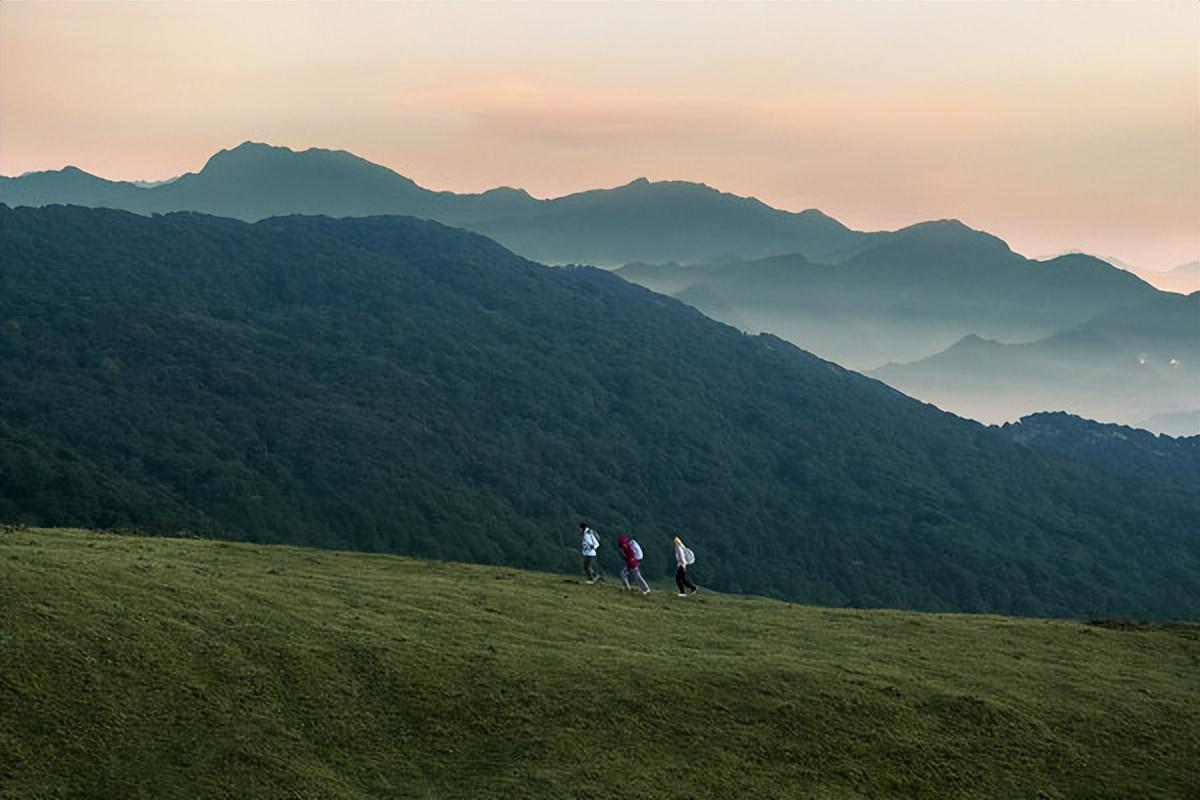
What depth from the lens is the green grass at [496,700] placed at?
99.9 feet

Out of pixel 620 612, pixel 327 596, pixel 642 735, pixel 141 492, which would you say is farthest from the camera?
pixel 141 492

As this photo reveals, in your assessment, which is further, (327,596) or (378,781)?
(327,596)

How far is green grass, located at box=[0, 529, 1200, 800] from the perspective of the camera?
30453mm

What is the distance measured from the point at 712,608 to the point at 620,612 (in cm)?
597

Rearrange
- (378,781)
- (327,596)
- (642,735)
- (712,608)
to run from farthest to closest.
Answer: (712,608) → (327,596) → (642,735) → (378,781)

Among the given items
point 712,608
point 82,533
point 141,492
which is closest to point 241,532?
point 141,492

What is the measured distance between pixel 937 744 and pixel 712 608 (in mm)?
15825

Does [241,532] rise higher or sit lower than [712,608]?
lower

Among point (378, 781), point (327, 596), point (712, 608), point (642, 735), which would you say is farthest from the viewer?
point (712, 608)

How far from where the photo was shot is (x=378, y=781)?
3075 cm

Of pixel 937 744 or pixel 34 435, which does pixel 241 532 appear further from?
pixel 937 744

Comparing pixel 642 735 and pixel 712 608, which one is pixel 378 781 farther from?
pixel 712 608

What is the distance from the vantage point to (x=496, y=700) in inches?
1390

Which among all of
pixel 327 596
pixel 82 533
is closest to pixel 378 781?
pixel 327 596
